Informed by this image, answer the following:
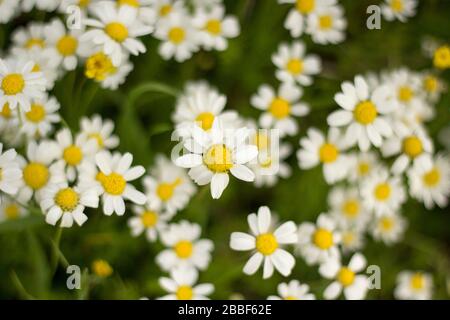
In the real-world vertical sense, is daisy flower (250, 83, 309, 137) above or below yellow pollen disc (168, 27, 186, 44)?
below

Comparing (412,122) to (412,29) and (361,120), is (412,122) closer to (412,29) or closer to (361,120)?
(361,120)

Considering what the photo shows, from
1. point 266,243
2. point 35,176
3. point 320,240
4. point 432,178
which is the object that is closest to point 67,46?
point 35,176

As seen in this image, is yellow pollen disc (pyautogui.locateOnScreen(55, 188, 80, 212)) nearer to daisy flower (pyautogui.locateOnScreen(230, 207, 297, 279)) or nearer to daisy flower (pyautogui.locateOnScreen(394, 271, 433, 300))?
daisy flower (pyautogui.locateOnScreen(230, 207, 297, 279))

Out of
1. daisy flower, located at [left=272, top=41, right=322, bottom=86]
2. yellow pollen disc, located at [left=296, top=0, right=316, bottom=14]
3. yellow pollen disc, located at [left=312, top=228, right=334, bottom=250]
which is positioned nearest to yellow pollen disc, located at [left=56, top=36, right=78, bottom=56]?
daisy flower, located at [left=272, top=41, right=322, bottom=86]

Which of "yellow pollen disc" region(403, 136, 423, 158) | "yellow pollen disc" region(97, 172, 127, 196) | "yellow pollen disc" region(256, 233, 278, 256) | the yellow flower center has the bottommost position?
"yellow pollen disc" region(256, 233, 278, 256)

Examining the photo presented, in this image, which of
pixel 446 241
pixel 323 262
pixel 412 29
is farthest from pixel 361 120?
pixel 446 241

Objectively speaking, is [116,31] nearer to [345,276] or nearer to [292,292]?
[292,292]

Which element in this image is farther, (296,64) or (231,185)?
(231,185)

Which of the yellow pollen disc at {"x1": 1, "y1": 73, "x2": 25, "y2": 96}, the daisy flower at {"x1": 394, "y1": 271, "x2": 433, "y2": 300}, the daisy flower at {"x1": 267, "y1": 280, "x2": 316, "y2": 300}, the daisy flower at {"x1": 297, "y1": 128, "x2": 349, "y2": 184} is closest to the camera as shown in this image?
the yellow pollen disc at {"x1": 1, "y1": 73, "x2": 25, "y2": 96}
